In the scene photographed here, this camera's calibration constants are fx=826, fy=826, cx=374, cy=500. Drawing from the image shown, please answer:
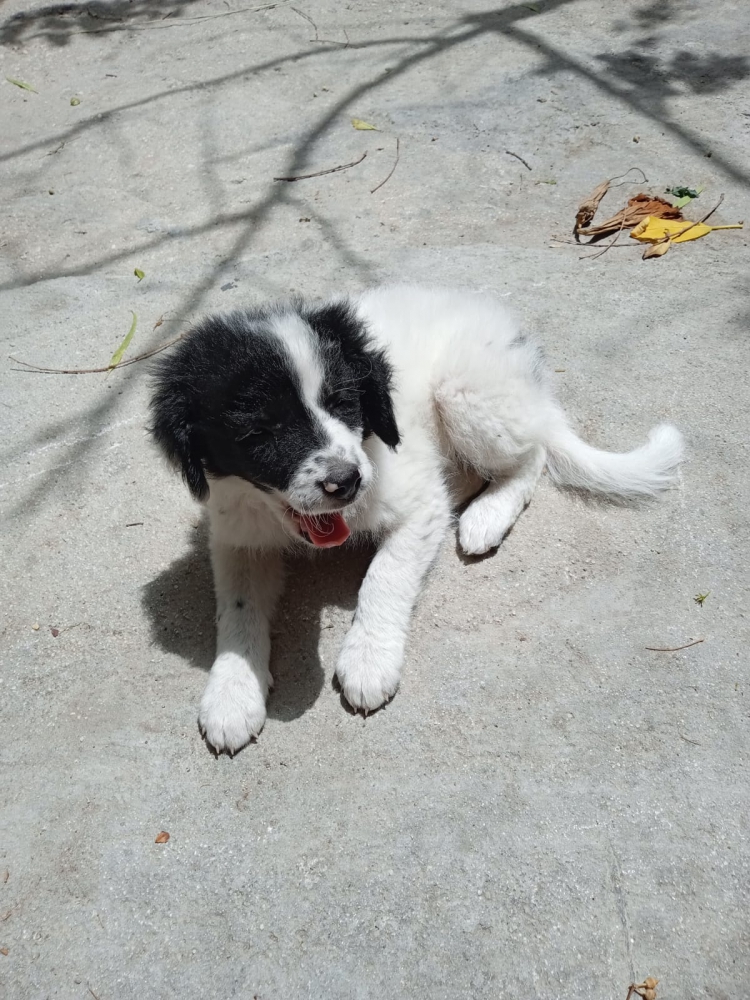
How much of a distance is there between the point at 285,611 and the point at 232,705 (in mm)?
507

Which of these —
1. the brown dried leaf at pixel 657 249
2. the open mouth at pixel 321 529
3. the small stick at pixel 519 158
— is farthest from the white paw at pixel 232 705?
the small stick at pixel 519 158

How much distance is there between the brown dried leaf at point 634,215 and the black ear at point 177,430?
8.80 feet

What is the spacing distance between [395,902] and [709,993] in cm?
71

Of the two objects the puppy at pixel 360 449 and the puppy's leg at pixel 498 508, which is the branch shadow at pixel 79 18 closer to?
the puppy at pixel 360 449

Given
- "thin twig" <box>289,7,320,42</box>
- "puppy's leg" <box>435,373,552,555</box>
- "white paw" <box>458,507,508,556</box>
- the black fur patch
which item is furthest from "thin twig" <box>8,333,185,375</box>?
"thin twig" <box>289,7,320,42</box>

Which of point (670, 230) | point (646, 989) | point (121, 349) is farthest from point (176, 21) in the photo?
point (646, 989)

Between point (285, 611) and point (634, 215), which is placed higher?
point (634, 215)

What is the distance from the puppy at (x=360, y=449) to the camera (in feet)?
7.38

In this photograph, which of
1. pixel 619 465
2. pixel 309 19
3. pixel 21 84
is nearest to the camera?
pixel 619 465

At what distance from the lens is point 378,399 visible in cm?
246

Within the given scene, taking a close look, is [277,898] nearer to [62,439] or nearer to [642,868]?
[642,868]

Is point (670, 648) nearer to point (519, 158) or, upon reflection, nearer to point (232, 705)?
point (232, 705)

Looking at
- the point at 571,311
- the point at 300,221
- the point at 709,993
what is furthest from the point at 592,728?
the point at 300,221

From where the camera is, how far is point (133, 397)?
3607 mm
